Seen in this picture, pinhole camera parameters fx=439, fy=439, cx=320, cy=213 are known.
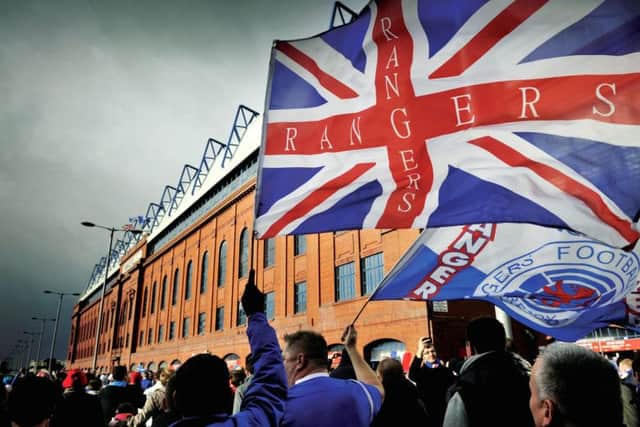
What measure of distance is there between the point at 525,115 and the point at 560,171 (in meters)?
0.49

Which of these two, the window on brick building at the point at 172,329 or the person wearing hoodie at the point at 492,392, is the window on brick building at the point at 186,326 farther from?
the person wearing hoodie at the point at 492,392

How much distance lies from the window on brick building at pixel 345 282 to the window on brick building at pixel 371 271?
0.67 meters

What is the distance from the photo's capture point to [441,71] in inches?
141

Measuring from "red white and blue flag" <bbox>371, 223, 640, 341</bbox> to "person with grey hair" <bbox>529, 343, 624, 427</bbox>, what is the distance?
2.79 metres

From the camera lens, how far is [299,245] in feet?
87.8

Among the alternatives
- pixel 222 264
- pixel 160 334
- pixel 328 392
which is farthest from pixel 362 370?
pixel 160 334

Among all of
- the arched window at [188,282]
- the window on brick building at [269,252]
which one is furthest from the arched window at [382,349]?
the arched window at [188,282]

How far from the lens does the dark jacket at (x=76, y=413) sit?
263cm

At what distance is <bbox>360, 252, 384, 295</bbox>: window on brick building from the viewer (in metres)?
20.4

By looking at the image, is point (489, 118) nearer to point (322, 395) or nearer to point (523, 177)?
point (523, 177)

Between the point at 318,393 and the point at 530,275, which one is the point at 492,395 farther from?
the point at 530,275

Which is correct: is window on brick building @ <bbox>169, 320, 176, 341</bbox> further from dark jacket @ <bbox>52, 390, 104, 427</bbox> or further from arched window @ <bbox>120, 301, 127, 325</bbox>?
dark jacket @ <bbox>52, 390, 104, 427</bbox>

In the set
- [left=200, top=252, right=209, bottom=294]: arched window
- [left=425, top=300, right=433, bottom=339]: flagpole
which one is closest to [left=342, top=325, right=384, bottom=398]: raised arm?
Answer: [left=425, top=300, right=433, bottom=339]: flagpole

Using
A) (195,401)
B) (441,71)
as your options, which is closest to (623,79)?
(441,71)
